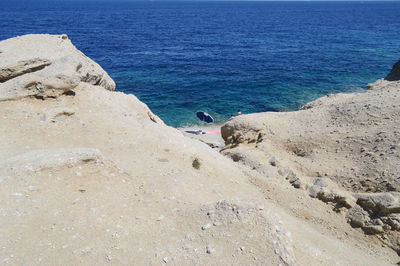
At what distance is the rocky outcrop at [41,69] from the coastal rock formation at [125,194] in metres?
0.08

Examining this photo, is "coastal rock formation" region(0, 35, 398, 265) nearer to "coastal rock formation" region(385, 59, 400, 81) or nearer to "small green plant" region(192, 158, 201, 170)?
"small green plant" region(192, 158, 201, 170)

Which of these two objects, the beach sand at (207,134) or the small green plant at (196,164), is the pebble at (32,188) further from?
the beach sand at (207,134)

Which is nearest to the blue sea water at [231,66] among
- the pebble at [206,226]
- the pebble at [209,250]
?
the pebble at [206,226]

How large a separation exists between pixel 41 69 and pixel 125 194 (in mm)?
12486

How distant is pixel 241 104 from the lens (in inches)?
1852

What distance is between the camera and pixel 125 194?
11.6m

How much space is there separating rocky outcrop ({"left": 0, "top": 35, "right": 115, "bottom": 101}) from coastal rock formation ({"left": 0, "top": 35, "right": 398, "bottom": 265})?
78 mm

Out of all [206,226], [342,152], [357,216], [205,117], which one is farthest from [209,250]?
[205,117]

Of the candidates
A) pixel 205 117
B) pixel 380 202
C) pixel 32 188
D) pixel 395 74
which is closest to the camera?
pixel 32 188

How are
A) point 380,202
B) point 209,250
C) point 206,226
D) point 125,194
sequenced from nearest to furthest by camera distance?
point 209,250 < point 206,226 < point 125,194 < point 380,202

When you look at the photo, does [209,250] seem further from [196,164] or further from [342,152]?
[342,152]

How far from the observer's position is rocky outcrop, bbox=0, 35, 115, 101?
17.6 m

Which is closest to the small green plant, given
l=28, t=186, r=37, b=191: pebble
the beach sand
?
l=28, t=186, r=37, b=191: pebble

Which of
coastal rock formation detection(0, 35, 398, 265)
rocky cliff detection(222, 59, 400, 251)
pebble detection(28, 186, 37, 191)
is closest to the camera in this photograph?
coastal rock formation detection(0, 35, 398, 265)
